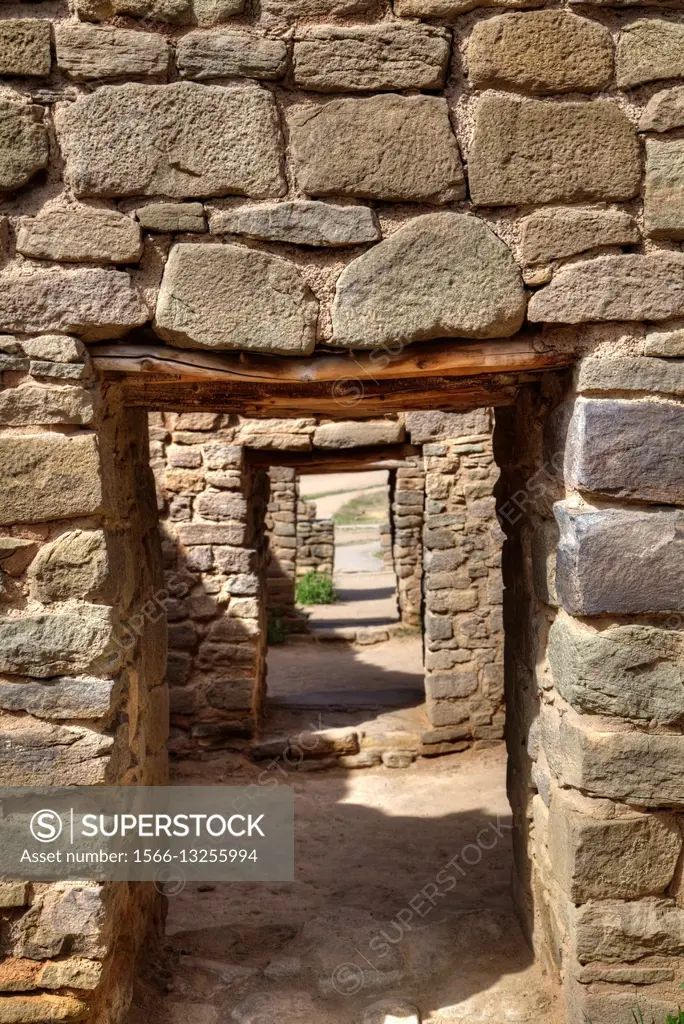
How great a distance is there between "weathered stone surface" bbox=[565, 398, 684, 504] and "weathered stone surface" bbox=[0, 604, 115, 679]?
133 cm

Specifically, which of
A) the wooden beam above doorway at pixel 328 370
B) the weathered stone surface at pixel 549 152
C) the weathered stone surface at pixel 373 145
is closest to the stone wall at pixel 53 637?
the wooden beam above doorway at pixel 328 370

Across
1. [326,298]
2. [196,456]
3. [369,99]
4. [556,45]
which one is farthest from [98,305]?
[196,456]

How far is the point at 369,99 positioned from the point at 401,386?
32.9 inches

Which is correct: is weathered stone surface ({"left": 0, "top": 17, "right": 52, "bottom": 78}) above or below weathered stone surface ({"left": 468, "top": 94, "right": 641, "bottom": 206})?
above

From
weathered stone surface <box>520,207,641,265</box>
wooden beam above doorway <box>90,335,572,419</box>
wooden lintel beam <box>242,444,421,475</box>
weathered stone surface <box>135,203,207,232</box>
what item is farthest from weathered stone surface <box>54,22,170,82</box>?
wooden lintel beam <box>242,444,421,475</box>

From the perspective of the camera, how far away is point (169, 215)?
2197mm

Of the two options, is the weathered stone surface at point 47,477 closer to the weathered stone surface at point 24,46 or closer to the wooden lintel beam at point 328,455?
the weathered stone surface at point 24,46

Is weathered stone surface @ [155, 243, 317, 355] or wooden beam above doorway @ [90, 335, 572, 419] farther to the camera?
wooden beam above doorway @ [90, 335, 572, 419]

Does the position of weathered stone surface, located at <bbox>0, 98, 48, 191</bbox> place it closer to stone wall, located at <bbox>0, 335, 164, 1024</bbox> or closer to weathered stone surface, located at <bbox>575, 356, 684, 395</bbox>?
stone wall, located at <bbox>0, 335, 164, 1024</bbox>

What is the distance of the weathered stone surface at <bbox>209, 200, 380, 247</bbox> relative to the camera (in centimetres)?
221

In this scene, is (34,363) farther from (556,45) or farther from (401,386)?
(556,45)

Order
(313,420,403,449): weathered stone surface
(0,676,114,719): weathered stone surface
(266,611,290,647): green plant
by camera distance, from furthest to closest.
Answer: (266,611,290,647): green plant
(313,420,403,449): weathered stone surface
(0,676,114,719): weathered stone surface

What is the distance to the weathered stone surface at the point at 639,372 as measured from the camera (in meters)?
2.24

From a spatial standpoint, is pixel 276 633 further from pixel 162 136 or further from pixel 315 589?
pixel 162 136
